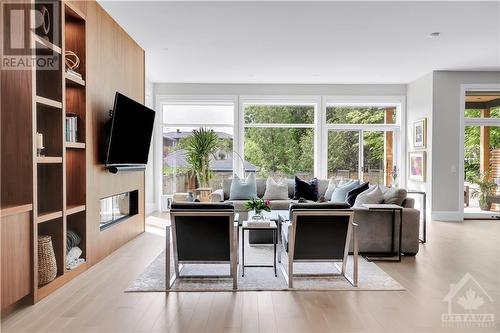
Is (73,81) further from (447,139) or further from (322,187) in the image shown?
(447,139)

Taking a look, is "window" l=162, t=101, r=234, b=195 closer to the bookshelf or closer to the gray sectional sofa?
the gray sectional sofa

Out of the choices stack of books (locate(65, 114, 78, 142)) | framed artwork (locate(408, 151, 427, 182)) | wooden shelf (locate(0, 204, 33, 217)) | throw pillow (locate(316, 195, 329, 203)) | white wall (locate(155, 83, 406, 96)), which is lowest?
throw pillow (locate(316, 195, 329, 203))

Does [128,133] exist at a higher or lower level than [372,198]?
higher

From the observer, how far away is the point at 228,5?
420cm

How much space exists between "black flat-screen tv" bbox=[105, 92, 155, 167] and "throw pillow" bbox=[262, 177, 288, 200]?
2443mm

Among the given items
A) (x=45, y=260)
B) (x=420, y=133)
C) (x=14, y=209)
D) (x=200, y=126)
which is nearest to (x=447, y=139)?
(x=420, y=133)

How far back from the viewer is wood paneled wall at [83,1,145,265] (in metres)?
4.15

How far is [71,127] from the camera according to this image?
3.85 m

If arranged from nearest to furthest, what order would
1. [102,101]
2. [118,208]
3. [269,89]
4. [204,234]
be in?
[204,234], [102,101], [118,208], [269,89]

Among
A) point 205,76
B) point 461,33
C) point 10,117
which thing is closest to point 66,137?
point 10,117

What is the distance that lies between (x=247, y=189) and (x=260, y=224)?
2851 mm

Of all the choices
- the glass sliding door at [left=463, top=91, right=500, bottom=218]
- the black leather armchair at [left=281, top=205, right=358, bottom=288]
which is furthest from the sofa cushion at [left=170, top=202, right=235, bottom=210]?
the glass sliding door at [left=463, top=91, right=500, bottom=218]

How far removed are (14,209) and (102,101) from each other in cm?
206

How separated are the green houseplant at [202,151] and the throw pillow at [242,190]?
141cm
